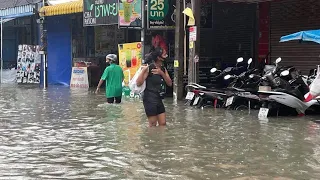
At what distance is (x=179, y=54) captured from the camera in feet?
54.6

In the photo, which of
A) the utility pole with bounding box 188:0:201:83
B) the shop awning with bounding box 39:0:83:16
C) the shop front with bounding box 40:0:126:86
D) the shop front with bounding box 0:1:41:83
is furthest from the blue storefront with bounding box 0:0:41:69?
the utility pole with bounding box 188:0:201:83

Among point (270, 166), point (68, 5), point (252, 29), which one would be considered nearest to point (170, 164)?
point (270, 166)

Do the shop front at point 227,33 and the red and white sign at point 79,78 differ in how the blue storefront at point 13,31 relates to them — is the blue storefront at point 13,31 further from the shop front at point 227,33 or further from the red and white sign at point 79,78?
the shop front at point 227,33

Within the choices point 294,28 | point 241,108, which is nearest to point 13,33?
point 294,28

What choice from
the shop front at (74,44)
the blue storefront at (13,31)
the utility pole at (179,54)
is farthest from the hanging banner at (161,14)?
the blue storefront at (13,31)

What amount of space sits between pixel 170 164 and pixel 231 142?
6.70 feet

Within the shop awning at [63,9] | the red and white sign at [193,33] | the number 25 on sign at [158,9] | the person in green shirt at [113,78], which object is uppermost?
the shop awning at [63,9]

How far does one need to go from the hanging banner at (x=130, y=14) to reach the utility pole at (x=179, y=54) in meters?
1.55

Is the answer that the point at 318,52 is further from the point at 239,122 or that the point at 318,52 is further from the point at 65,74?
the point at 65,74

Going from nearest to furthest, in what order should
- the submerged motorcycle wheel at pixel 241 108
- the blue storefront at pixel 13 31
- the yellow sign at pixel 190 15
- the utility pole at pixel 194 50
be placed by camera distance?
the submerged motorcycle wheel at pixel 241 108
the yellow sign at pixel 190 15
the utility pole at pixel 194 50
the blue storefront at pixel 13 31

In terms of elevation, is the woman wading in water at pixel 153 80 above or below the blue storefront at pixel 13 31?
below

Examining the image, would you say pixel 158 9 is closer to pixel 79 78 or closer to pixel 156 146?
pixel 79 78

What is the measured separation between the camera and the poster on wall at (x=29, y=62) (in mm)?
26828

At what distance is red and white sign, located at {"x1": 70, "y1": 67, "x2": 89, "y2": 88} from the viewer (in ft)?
78.1
